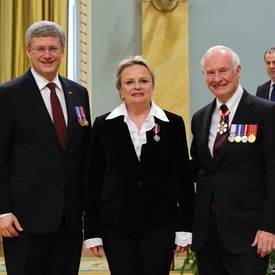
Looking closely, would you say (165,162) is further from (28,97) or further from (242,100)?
(28,97)

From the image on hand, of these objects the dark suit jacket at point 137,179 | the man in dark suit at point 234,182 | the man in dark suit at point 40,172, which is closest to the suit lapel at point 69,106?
the man in dark suit at point 40,172

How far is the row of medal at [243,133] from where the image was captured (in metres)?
2.89

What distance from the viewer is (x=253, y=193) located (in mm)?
2875

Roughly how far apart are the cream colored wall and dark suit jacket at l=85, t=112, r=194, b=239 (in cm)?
363

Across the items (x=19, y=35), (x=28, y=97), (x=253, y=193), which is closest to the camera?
(x=253, y=193)

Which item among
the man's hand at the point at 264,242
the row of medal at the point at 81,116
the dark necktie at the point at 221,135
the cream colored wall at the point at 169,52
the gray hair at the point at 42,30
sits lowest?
the man's hand at the point at 264,242

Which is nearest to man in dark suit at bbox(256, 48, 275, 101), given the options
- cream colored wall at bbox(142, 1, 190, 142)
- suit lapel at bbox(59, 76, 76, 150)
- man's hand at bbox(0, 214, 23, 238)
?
cream colored wall at bbox(142, 1, 190, 142)

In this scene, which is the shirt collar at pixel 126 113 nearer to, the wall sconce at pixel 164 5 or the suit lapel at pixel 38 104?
the suit lapel at pixel 38 104

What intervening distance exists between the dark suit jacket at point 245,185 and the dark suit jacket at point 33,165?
0.72 m

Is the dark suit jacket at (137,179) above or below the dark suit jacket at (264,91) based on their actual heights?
below

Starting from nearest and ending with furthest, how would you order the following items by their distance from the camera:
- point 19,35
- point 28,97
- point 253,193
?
point 253,193, point 28,97, point 19,35

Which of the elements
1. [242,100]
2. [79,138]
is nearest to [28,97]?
[79,138]

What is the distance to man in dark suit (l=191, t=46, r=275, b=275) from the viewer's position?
9.32ft

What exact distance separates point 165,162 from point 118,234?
1.45ft
